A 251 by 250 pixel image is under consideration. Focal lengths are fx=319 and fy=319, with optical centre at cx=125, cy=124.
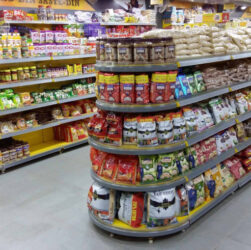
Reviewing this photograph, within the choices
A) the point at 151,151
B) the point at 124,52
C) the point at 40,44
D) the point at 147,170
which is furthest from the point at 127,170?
the point at 40,44

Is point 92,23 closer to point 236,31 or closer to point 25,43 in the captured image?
point 25,43

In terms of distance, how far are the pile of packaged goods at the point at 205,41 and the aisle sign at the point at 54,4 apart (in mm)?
3008

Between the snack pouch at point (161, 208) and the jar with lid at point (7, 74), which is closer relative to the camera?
the snack pouch at point (161, 208)

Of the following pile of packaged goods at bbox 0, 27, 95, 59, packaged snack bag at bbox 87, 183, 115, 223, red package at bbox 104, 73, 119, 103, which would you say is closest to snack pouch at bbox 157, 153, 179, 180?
packaged snack bag at bbox 87, 183, 115, 223

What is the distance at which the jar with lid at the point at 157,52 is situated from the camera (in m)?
2.64

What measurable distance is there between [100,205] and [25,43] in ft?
9.43

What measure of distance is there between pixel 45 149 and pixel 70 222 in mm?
2190

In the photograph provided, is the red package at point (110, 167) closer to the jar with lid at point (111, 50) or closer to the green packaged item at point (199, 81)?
the jar with lid at point (111, 50)

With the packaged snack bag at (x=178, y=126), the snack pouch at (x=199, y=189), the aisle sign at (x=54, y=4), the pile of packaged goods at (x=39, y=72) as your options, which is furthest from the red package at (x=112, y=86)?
the aisle sign at (x=54, y=4)

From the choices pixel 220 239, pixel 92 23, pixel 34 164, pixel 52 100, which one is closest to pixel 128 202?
pixel 220 239

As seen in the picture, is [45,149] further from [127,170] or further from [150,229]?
[150,229]

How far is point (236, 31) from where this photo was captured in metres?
4.04

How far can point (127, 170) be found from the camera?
2850 millimetres

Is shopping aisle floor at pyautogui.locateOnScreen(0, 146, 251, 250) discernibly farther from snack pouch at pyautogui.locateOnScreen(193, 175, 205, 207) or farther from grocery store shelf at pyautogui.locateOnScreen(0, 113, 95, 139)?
grocery store shelf at pyautogui.locateOnScreen(0, 113, 95, 139)
